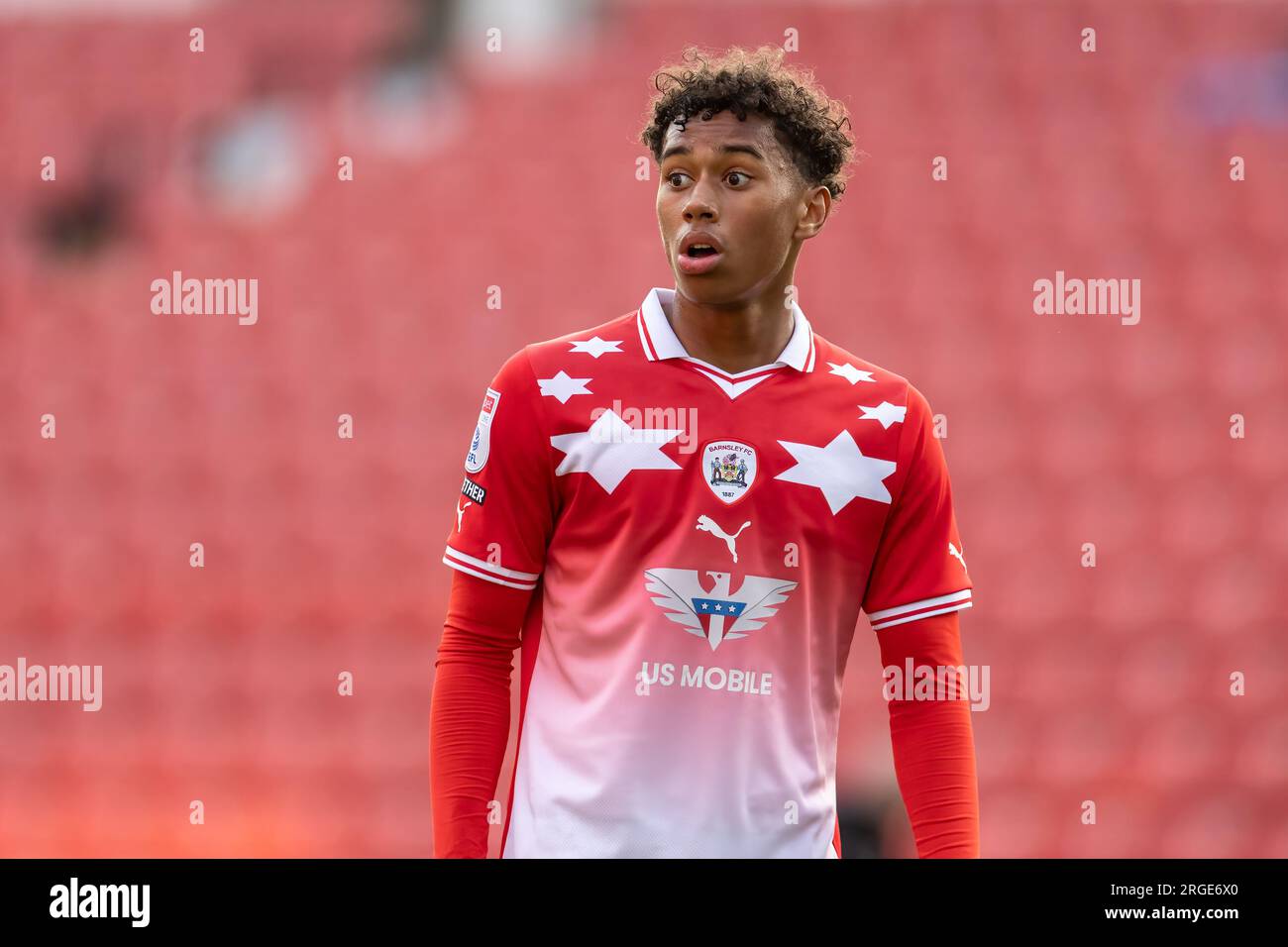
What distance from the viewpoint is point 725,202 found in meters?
2.04

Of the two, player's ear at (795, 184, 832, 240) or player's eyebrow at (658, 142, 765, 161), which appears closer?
player's eyebrow at (658, 142, 765, 161)

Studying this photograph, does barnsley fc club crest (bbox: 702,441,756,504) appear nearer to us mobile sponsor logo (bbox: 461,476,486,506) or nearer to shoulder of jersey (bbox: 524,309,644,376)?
shoulder of jersey (bbox: 524,309,644,376)

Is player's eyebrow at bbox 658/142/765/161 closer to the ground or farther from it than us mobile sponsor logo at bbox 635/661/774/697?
farther from it

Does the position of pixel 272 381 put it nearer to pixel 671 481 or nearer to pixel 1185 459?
pixel 1185 459

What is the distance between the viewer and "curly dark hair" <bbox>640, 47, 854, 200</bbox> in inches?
82.1

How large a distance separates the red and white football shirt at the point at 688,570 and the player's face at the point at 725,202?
115 millimetres

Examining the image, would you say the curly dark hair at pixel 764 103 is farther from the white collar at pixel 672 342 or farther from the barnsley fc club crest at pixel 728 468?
the barnsley fc club crest at pixel 728 468

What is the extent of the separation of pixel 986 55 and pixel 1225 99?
1291 mm

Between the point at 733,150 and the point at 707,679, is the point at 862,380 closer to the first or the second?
the point at 733,150

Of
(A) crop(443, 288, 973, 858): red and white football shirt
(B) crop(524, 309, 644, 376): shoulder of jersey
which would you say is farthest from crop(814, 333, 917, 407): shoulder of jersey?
(B) crop(524, 309, 644, 376): shoulder of jersey

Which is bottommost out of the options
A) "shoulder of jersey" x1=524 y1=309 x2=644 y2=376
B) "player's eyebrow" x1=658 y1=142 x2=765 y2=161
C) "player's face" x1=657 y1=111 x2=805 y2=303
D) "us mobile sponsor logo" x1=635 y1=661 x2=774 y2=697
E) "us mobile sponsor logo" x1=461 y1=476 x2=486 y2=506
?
"us mobile sponsor logo" x1=635 y1=661 x2=774 y2=697

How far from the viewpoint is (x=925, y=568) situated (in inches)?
82.0

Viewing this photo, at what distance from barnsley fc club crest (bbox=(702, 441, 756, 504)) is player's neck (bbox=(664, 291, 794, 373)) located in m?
0.14
